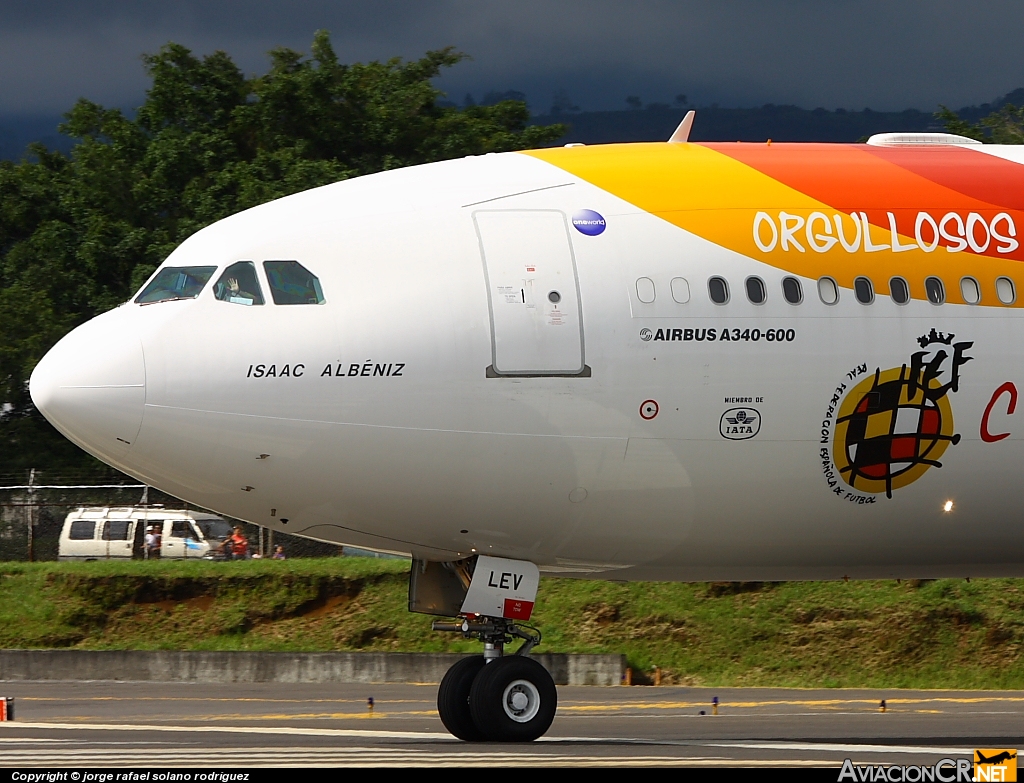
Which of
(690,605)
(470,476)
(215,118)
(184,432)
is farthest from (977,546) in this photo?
(215,118)

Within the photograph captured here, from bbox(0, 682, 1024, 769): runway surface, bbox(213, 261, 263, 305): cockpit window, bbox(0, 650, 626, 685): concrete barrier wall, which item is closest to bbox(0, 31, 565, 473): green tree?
bbox(0, 650, 626, 685): concrete barrier wall

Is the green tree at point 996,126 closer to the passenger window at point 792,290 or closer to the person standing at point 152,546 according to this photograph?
the person standing at point 152,546

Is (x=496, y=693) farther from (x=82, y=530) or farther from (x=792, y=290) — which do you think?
(x=82, y=530)

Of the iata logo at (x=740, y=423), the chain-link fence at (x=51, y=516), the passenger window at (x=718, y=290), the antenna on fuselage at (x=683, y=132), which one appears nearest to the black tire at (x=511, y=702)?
the iata logo at (x=740, y=423)

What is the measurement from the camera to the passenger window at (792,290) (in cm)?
1570

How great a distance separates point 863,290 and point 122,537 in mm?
21911

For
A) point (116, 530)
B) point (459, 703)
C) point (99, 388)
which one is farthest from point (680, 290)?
point (116, 530)

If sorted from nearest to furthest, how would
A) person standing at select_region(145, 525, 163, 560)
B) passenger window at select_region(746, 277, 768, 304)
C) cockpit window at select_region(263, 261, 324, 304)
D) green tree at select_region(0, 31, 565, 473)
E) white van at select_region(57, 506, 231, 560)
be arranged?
cockpit window at select_region(263, 261, 324, 304) → passenger window at select_region(746, 277, 768, 304) → white van at select_region(57, 506, 231, 560) → person standing at select_region(145, 525, 163, 560) → green tree at select_region(0, 31, 565, 473)

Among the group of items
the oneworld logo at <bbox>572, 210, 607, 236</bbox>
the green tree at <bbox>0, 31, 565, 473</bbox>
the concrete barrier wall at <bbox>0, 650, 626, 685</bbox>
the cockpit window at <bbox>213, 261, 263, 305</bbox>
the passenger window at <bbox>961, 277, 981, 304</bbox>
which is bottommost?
the concrete barrier wall at <bbox>0, 650, 626, 685</bbox>

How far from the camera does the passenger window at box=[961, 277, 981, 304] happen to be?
16.1 meters

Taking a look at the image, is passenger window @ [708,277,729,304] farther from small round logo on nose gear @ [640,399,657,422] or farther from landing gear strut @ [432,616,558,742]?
landing gear strut @ [432,616,558,742]

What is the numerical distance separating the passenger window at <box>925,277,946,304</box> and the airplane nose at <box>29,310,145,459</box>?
24.7 feet

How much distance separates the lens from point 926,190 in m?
16.5

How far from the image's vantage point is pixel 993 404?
16.0 metres
